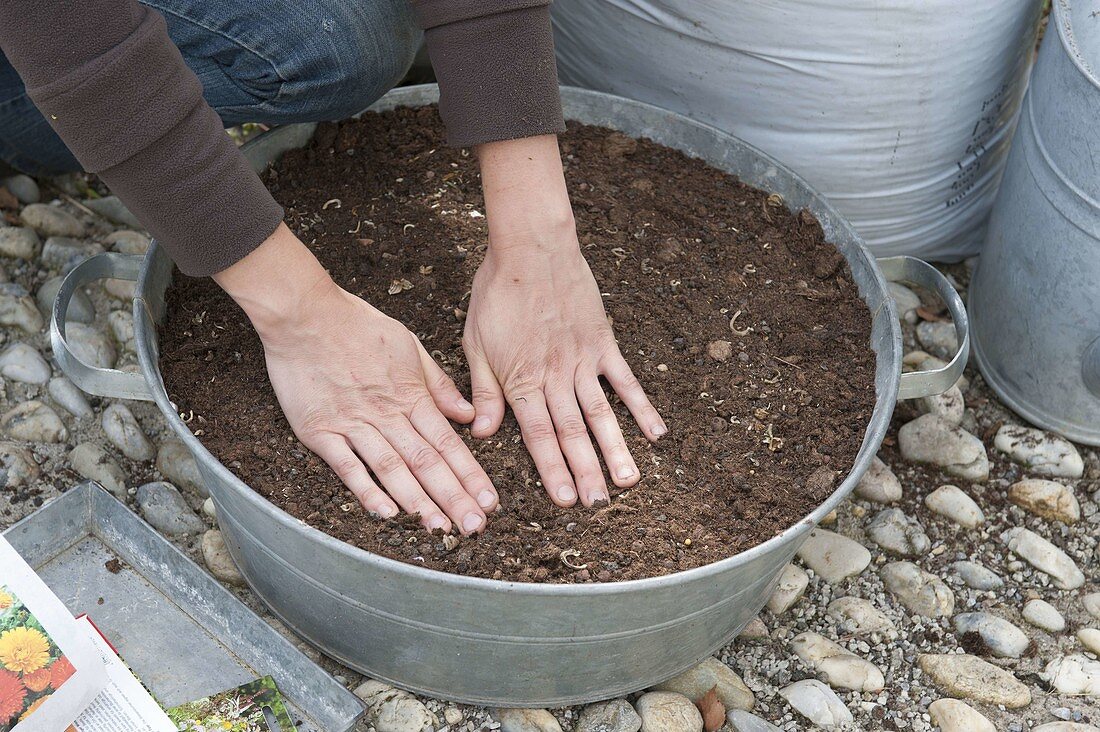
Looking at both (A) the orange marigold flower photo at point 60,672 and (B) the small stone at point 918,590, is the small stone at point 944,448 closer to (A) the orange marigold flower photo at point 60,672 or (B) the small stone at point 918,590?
(B) the small stone at point 918,590

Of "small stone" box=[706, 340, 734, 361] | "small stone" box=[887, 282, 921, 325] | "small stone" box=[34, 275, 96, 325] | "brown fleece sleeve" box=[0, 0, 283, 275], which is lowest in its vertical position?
"small stone" box=[887, 282, 921, 325]

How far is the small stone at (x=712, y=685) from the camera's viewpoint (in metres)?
1.30

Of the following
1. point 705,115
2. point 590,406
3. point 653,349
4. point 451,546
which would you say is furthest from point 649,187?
point 451,546

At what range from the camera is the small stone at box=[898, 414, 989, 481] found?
5.26 feet

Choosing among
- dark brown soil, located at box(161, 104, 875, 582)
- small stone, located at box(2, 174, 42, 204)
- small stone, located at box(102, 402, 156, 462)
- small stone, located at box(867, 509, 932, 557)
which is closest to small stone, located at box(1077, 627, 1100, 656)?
small stone, located at box(867, 509, 932, 557)

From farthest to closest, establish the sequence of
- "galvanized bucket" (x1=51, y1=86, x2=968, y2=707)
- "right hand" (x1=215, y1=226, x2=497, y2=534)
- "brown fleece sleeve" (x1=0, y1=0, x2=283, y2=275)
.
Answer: "right hand" (x1=215, y1=226, x2=497, y2=534) < "galvanized bucket" (x1=51, y1=86, x2=968, y2=707) < "brown fleece sleeve" (x1=0, y1=0, x2=283, y2=275)

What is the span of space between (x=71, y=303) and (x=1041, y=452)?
1.55 metres

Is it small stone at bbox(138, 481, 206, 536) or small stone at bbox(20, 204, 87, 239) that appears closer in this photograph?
small stone at bbox(138, 481, 206, 536)

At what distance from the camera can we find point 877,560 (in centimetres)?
150

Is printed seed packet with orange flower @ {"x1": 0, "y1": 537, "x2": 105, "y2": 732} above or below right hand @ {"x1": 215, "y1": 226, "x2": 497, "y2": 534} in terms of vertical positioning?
below

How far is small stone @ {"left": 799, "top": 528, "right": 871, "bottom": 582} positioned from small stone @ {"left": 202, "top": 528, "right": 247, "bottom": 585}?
0.77m

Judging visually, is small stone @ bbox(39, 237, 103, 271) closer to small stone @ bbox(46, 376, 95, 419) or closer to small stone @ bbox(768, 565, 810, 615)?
small stone @ bbox(46, 376, 95, 419)

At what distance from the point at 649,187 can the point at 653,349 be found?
34cm

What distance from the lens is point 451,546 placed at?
1130mm
